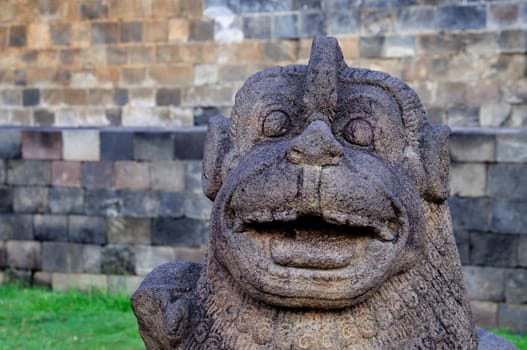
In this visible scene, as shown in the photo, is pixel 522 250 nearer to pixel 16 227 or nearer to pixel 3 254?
pixel 16 227

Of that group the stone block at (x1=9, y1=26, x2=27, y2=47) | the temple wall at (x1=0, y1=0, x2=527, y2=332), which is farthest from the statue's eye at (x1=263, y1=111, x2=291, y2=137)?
the stone block at (x1=9, y1=26, x2=27, y2=47)

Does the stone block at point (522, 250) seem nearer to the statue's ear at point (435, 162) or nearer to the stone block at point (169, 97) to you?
the stone block at point (169, 97)

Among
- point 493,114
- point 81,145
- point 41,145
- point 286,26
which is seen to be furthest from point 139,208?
point 493,114

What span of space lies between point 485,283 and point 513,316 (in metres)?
0.37

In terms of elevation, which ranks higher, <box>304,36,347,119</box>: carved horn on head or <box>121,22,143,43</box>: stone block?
<box>121,22,143,43</box>: stone block

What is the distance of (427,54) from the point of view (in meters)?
7.54

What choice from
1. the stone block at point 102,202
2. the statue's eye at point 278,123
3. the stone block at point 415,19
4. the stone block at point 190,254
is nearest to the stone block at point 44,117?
the stone block at point 102,202

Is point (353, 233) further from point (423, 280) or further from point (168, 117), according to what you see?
point (168, 117)

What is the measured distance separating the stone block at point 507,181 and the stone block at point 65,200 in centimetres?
418

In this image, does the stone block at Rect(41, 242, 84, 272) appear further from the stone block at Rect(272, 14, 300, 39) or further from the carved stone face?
the carved stone face

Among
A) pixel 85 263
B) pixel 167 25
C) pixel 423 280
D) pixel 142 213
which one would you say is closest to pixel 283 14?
pixel 167 25

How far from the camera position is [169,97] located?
334 inches

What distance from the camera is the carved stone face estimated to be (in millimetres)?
2389

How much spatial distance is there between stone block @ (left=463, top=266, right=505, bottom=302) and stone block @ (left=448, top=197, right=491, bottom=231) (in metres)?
0.37
